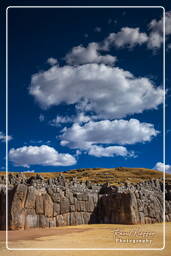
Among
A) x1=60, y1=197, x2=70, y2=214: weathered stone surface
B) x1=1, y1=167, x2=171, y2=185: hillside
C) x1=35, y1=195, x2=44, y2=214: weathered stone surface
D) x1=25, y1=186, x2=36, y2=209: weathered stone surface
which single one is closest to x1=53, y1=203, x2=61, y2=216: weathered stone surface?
x1=60, y1=197, x2=70, y2=214: weathered stone surface

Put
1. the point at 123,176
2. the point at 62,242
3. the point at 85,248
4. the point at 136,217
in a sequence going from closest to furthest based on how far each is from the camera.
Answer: the point at 85,248 < the point at 62,242 < the point at 136,217 < the point at 123,176

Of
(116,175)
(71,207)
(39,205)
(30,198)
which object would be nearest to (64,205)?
(71,207)

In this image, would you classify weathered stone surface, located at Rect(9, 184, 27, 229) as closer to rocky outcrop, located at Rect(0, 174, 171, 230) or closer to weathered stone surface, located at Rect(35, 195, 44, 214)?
rocky outcrop, located at Rect(0, 174, 171, 230)

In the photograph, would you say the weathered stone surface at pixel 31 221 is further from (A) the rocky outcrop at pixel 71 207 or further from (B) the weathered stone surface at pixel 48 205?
(B) the weathered stone surface at pixel 48 205

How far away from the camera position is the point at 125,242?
35.0 feet

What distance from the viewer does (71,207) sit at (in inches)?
665

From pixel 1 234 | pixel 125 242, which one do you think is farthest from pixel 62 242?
pixel 1 234

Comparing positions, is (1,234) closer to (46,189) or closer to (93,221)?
(46,189)

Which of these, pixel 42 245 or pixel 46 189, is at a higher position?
pixel 46 189

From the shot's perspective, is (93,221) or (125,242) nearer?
(125,242)

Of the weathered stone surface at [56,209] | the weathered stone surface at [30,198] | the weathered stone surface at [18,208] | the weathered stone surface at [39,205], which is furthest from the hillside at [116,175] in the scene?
the weathered stone surface at [18,208]

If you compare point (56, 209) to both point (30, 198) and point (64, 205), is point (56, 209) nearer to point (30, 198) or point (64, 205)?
point (64, 205)

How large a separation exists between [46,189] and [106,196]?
4.29 meters

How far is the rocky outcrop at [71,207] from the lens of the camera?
14.3 metres
